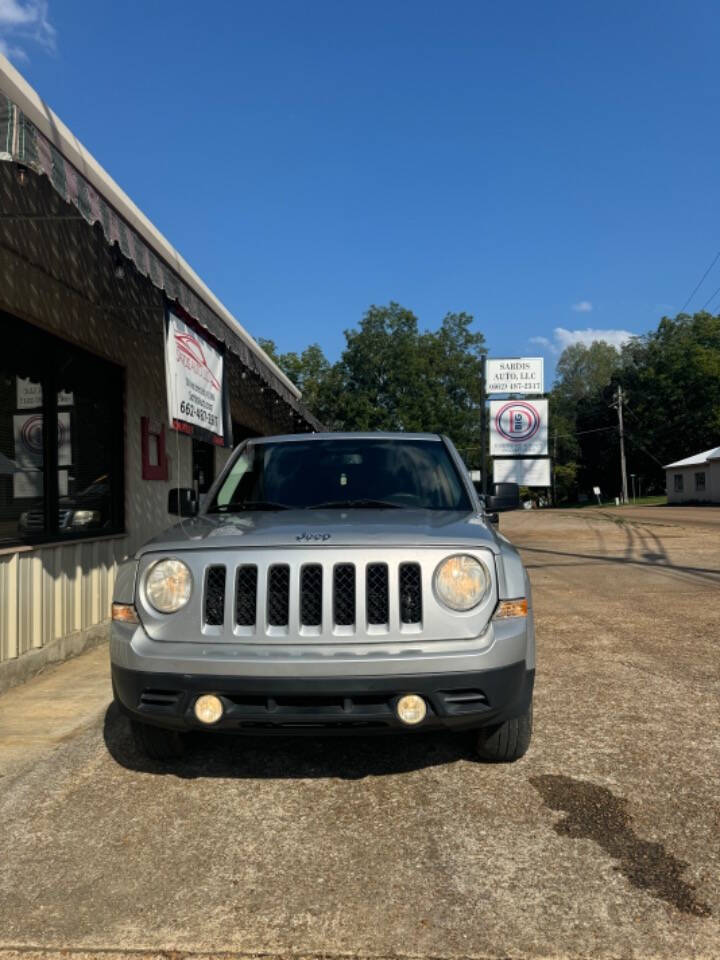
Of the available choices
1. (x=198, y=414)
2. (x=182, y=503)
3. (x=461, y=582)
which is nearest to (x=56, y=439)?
(x=198, y=414)

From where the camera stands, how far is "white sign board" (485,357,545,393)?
22.5 meters

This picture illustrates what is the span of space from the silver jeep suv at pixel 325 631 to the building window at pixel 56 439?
2.91 metres

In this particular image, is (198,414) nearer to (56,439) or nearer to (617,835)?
(56,439)

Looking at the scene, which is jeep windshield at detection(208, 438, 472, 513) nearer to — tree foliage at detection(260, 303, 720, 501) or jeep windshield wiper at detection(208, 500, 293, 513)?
jeep windshield wiper at detection(208, 500, 293, 513)

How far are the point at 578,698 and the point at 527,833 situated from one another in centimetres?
189

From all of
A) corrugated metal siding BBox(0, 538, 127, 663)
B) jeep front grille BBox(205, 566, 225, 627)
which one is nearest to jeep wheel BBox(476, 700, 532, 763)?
jeep front grille BBox(205, 566, 225, 627)

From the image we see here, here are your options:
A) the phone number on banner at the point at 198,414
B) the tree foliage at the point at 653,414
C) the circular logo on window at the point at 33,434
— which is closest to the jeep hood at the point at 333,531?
the phone number on banner at the point at 198,414

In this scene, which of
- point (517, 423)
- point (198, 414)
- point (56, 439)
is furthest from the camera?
point (517, 423)

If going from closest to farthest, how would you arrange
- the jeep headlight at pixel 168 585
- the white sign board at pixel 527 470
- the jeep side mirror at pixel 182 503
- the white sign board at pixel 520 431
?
1. the jeep headlight at pixel 168 585
2. the jeep side mirror at pixel 182 503
3. the white sign board at pixel 527 470
4. the white sign board at pixel 520 431

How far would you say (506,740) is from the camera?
10.9 ft

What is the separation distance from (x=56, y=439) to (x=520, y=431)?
17.6 meters

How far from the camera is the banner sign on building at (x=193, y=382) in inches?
228

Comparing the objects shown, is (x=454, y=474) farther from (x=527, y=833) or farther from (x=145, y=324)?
(x=145, y=324)

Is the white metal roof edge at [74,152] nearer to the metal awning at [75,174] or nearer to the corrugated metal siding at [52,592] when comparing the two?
the metal awning at [75,174]
